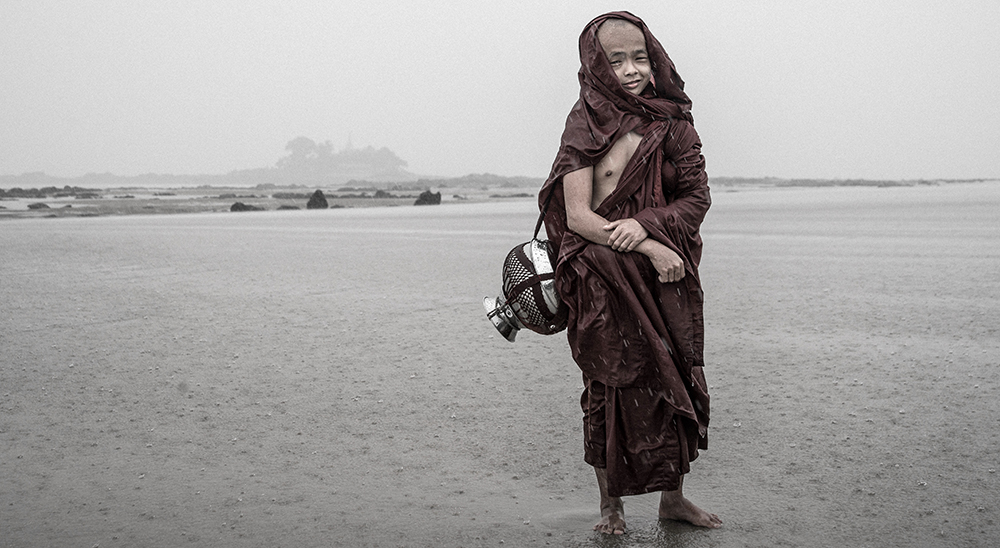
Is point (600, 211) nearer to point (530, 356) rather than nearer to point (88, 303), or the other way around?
point (530, 356)

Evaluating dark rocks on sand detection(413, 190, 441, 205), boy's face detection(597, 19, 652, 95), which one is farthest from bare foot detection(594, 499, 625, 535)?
dark rocks on sand detection(413, 190, 441, 205)

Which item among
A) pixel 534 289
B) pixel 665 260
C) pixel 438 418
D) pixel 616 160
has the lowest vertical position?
pixel 438 418

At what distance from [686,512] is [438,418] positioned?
1854 mm

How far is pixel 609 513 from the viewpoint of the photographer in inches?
131

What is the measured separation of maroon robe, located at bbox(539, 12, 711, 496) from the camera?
10.3ft

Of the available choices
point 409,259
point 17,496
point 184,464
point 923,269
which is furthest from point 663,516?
point 409,259

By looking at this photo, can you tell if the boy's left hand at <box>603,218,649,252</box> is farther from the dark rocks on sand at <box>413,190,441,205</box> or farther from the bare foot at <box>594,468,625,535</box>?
the dark rocks on sand at <box>413,190,441,205</box>

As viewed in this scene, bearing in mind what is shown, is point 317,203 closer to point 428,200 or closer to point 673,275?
point 428,200

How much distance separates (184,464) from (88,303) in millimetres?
5671

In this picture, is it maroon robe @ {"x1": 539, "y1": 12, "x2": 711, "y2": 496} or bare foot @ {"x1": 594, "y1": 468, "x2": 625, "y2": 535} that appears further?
bare foot @ {"x1": 594, "y1": 468, "x2": 625, "y2": 535}

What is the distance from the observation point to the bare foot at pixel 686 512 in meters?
3.34

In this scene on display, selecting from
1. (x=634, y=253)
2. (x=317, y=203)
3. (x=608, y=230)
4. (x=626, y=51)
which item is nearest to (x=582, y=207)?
(x=608, y=230)

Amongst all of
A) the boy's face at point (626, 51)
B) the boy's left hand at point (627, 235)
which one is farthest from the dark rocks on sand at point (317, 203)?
the boy's left hand at point (627, 235)

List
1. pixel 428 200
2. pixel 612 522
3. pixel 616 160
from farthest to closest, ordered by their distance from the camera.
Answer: pixel 428 200
pixel 612 522
pixel 616 160
